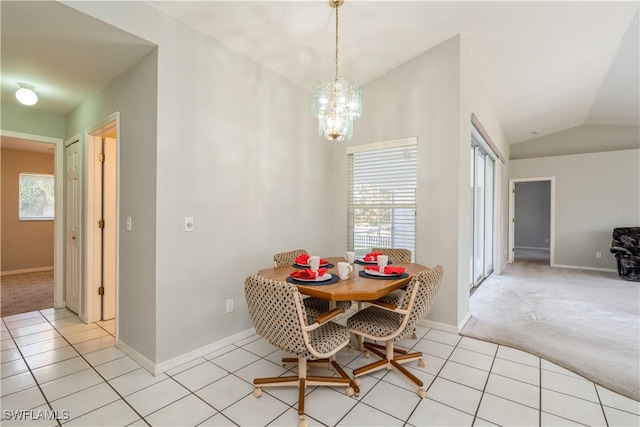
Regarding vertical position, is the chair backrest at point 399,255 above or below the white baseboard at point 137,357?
above

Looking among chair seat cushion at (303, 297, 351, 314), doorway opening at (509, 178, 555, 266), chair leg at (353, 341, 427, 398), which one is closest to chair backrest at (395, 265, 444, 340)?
chair leg at (353, 341, 427, 398)

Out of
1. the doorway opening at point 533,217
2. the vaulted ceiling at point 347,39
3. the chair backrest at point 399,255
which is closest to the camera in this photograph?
the vaulted ceiling at point 347,39

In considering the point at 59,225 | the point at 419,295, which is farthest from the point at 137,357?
the point at 59,225

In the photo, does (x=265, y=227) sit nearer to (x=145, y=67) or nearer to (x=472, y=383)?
(x=145, y=67)

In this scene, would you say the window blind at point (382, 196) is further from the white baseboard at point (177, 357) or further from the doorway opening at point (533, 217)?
the doorway opening at point (533, 217)

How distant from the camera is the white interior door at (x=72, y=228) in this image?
347 centimetres

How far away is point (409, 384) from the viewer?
→ 84.4 inches

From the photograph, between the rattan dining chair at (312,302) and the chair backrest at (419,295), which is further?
the rattan dining chair at (312,302)

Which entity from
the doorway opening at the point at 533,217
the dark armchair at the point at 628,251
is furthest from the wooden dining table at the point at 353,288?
the doorway opening at the point at 533,217

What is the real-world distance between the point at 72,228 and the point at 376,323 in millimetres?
3741

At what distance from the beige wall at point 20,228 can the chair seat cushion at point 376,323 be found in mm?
6740

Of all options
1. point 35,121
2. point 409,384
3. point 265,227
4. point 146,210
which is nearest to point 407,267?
point 409,384

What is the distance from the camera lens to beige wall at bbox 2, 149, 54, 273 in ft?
18.0

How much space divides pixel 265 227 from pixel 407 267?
1500 mm
